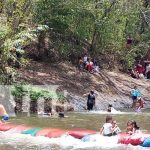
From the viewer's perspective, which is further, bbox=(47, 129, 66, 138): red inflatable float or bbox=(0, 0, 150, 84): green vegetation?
bbox=(0, 0, 150, 84): green vegetation

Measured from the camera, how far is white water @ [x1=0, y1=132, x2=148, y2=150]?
51.2 ft

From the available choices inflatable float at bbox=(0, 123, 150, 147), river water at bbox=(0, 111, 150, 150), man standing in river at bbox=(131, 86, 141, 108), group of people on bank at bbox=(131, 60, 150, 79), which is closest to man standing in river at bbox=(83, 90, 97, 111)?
river water at bbox=(0, 111, 150, 150)

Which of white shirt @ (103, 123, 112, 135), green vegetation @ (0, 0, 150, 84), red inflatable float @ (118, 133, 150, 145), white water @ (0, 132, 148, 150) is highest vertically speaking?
green vegetation @ (0, 0, 150, 84)

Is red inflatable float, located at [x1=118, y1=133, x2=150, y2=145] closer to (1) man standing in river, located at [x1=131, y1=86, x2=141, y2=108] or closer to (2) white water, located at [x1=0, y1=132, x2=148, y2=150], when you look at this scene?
(2) white water, located at [x1=0, y1=132, x2=148, y2=150]

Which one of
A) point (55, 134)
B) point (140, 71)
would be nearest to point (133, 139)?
point (55, 134)

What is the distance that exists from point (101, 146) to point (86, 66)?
18.5m

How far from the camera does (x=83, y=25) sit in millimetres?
33062

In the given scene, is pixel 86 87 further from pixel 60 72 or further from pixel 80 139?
pixel 80 139

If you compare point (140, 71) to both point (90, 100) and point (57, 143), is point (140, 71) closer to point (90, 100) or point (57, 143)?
point (90, 100)

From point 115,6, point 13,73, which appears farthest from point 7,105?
point 115,6

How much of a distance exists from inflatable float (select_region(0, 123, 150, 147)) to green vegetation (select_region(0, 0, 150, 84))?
28.0 ft

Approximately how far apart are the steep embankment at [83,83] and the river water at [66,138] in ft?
15.4

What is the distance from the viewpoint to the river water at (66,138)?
1579 cm

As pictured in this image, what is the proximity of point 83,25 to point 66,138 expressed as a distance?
Result: 16.5 meters
